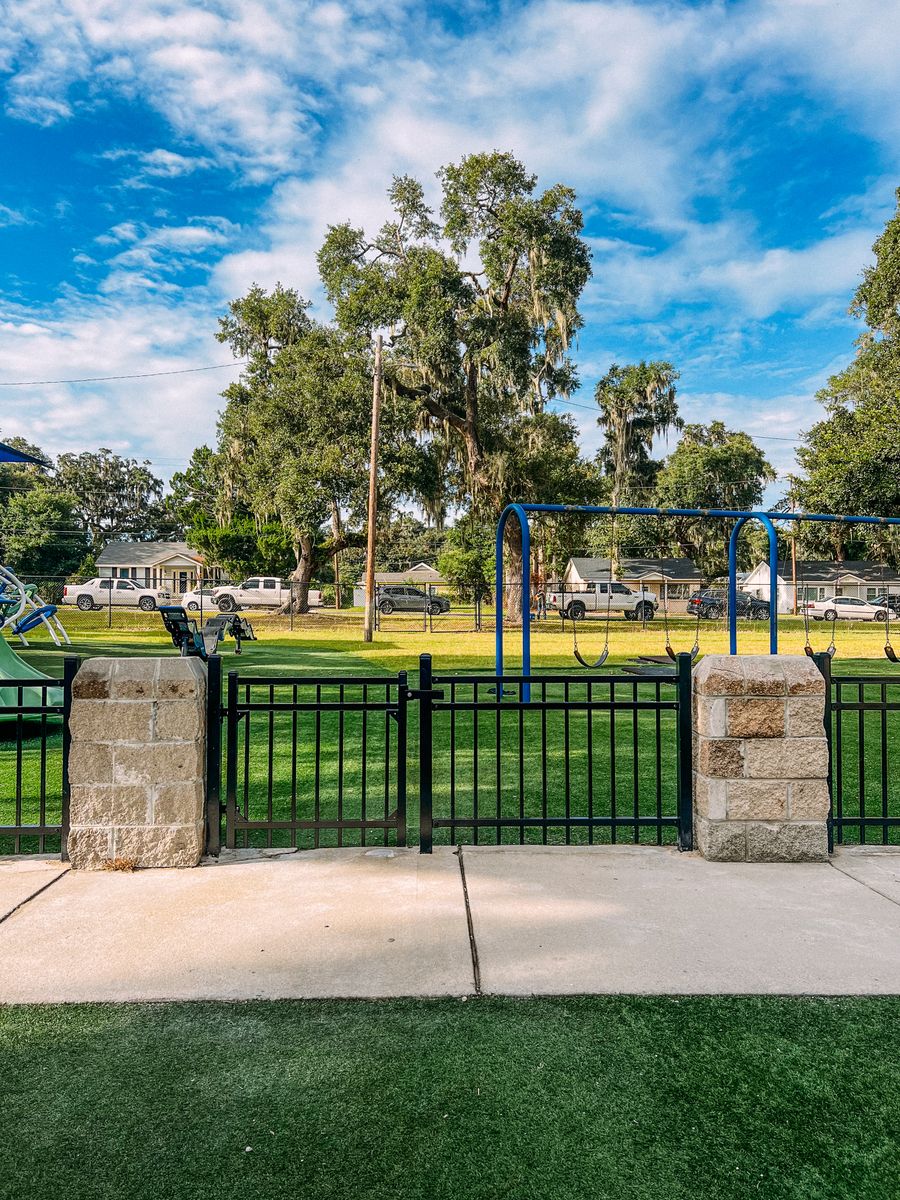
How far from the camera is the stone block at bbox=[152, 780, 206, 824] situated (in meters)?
4.22

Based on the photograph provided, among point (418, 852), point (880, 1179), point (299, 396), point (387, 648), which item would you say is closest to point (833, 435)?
point (387, 648)

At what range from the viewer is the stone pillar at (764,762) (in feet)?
14.0

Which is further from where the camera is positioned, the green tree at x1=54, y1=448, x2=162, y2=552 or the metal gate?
the green tree at x1=54, y1=448, x2=162, y2=552

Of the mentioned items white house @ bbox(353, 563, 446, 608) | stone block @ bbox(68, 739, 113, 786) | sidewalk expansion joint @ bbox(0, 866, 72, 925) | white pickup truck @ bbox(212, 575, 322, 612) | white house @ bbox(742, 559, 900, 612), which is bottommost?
sidewalk expansion joint @ bbox(0, 866, 72, 925)

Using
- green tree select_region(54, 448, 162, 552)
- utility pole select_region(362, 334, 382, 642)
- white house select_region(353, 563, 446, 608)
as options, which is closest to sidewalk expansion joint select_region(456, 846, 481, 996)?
utility pole select_region(362, 334, 382, 642)

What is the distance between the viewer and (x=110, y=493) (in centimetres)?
7744

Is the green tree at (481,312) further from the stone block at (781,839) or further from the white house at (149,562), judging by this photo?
the white house at (149,562)

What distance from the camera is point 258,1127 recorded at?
210 centimetres

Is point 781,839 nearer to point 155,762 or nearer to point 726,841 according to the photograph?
point 726,841

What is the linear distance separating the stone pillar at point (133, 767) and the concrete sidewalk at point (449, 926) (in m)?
0.17

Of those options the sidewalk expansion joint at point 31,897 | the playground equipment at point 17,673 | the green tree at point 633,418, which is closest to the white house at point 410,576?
the green tree at point 633,418

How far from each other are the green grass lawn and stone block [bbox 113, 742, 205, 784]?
5.13 ft

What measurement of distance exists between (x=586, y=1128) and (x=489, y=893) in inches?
68.6

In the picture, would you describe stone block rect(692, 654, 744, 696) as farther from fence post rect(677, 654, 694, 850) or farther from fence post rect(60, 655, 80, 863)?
fence post rect(60, 655, 80, 863)
